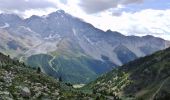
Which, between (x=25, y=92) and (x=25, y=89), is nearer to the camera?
(x=25, y=92)

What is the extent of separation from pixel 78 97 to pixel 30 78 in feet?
54.5

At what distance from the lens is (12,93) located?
89688 mm

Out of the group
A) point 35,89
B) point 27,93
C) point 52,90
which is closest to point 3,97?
point 27,93

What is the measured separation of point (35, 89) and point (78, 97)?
13.7 metres

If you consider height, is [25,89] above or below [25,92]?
above

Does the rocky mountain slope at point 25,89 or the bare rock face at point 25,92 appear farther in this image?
the bare rock face at point 25,92

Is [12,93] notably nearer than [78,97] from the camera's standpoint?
Yes

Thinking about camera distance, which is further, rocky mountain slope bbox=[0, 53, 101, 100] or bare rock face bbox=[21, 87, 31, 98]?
bare rock face bbox=[21, 87, 31, 98]

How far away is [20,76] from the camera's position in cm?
11375

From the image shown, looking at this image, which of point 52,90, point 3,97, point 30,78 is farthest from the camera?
point 30,78

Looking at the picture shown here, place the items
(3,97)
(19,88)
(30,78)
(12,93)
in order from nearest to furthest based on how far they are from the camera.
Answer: (3,97) < (12,93) < (19,88) < (30,78)

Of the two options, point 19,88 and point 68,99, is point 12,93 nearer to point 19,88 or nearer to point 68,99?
point 19,88

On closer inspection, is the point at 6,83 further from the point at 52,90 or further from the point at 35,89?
the point at 52,90

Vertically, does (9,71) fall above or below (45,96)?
above
